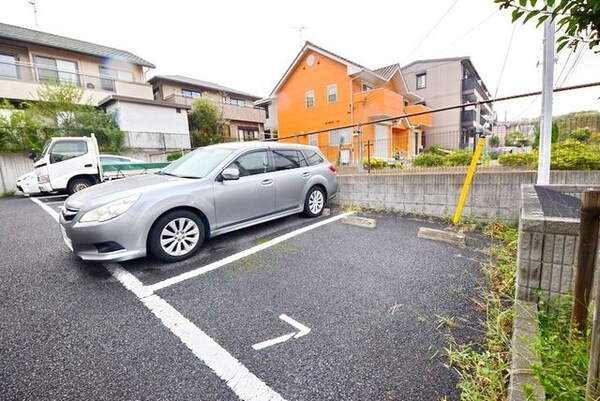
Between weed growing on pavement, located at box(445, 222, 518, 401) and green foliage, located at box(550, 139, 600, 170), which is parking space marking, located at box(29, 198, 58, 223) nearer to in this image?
weed growing on pavement, located at box(445, 222, 518, 401)

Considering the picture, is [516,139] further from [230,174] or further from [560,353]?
[230,174]

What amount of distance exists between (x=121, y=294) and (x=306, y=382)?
2.04 m

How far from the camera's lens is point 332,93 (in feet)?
53.4

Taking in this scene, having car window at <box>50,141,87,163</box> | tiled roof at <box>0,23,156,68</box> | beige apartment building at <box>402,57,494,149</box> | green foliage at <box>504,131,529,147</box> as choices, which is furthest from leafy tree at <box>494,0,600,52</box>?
beige apartment building at <box>402,57,494,149</box>

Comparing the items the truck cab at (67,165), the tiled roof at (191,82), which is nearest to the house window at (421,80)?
the tiled roof at (191,82)

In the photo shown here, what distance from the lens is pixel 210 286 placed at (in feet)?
9.00

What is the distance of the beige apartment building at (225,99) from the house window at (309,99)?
6779 mm

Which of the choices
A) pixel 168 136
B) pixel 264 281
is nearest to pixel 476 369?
pixel 264 281

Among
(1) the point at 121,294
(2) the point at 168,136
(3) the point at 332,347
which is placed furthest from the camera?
(2) the point at 168,136

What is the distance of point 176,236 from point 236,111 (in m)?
20.4

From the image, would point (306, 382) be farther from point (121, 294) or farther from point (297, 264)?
point (121, 294)

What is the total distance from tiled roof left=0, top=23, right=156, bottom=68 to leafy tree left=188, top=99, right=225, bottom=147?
12.9 feet

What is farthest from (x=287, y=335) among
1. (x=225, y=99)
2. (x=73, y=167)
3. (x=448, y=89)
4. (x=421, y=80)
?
(x=421, y=80)

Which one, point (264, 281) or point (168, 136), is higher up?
point (168, 136)
